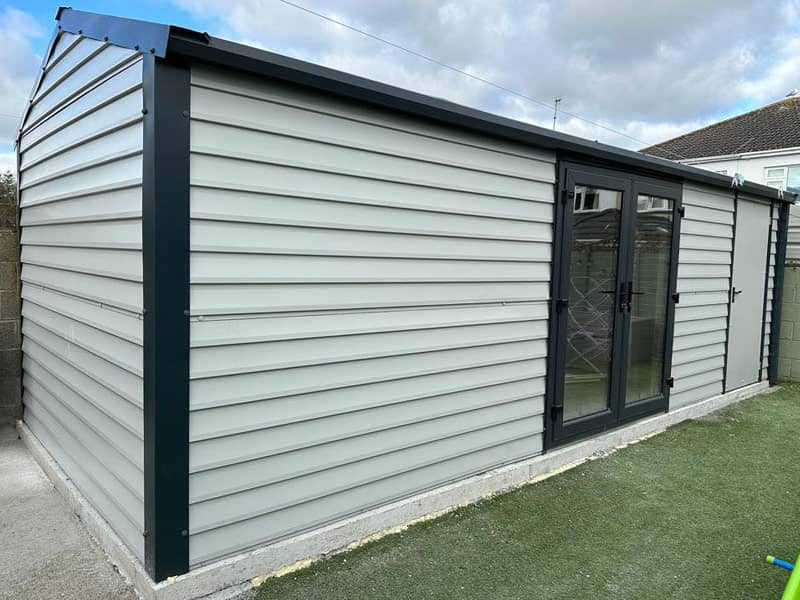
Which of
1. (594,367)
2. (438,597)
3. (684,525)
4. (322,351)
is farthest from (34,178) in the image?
(684,525)

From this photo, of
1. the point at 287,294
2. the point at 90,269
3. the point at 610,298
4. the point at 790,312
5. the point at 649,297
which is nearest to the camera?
the point at 287,294

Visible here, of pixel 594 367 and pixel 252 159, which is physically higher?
pixel 252 159

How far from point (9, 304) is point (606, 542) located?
411 centimetres

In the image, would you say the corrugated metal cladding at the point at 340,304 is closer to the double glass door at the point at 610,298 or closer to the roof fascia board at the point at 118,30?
the roof fascia board at the point at 118,30

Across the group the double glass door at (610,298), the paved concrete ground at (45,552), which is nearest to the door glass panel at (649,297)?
the double glass door at (610,298)

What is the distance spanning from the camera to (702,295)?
4664mm

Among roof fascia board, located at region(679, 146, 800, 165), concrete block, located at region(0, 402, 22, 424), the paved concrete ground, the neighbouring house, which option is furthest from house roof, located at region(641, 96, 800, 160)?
the paved concrete ground

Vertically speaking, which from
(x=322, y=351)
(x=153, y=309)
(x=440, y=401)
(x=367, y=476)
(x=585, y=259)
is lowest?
(x=367, y=476)

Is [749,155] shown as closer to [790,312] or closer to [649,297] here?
[790,312]

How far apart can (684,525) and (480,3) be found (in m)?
12.2

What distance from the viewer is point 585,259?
347 centimetres

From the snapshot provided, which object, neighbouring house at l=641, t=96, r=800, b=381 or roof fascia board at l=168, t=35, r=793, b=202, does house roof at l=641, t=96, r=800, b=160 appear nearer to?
neighbouring house at l=641, t=96, r=800, b=381

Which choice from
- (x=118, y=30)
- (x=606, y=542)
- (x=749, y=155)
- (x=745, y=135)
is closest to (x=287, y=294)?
(x=118, y=30)

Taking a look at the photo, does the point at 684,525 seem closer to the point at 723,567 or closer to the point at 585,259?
the point at 723,567
